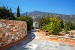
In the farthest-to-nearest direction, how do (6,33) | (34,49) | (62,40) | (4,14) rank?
(4,14) → (62,40) → (6,33) → (34,49)

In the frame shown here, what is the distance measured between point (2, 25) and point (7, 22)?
2.72 feet

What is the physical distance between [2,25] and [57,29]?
933 cm

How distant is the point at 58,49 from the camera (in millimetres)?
8586

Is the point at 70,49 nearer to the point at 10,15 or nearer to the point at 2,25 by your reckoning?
the point at 2,25

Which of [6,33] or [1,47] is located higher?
[6,33]

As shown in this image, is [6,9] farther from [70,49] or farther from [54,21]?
[70,49]

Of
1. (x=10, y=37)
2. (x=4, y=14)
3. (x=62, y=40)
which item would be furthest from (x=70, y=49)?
(x=4, y=14)

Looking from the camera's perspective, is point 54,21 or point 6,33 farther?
point 54,21

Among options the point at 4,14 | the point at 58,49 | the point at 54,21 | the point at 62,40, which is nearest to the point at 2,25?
the point at 58,49

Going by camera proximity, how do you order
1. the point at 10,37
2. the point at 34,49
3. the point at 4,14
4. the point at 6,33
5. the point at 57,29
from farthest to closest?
the point at 4,14
the point at 57,29
the point at 10,37
the point at 6,33
the point at 34,49

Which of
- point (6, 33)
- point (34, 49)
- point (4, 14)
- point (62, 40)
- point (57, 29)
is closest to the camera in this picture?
point (34, 49)

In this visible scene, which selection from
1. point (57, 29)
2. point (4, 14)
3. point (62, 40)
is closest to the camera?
Result: point (62, 40)

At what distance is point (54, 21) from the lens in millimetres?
17766

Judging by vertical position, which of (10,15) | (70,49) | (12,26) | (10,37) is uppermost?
(10,15)
